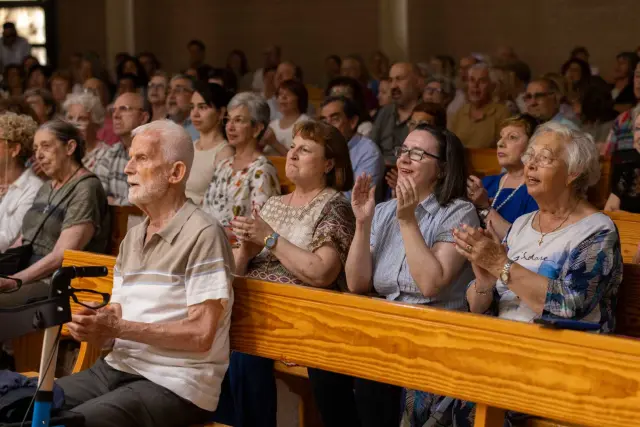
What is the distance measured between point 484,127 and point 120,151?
2468 mm

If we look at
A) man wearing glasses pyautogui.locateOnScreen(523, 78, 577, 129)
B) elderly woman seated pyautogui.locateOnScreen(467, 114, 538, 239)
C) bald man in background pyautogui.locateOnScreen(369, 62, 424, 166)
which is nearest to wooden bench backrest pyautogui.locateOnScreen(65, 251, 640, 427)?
elderly woman seated pyautogui.locateOnScreen(467, 114, 538, 239)

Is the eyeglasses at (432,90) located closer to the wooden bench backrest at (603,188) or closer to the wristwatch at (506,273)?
the wooden bench backrest at (603,188)

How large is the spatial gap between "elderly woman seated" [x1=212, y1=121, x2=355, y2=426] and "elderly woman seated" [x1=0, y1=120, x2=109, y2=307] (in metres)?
1.02

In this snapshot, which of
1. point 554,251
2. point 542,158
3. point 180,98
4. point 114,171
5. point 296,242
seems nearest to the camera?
point 554,251

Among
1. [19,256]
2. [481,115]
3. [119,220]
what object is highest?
[481,115]

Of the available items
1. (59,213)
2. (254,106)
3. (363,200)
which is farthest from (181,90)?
(363,200)

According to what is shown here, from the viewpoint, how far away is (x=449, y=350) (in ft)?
Answer: 9.50

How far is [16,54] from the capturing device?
14430 mm

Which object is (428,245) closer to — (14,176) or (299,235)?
(299,235)

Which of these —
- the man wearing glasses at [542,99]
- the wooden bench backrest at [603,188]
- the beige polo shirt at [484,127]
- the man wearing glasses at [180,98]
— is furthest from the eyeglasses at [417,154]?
the man wearing glasses at [180,98]

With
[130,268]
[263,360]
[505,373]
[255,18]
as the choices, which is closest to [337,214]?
[263,360]

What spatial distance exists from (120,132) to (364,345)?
3783 mm

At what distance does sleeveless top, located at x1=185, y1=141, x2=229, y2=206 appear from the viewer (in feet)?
19.2

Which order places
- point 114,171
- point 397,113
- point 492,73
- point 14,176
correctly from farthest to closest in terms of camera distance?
1. point 492,73
2. point 397,113
3. point 114,171
4. point 14,176
